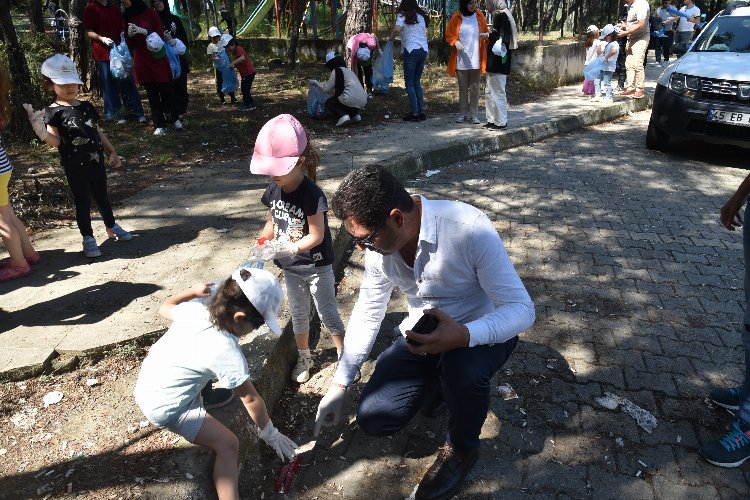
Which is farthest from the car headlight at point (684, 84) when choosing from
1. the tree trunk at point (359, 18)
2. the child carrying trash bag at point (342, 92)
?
the tree trunk at point (359, 18)

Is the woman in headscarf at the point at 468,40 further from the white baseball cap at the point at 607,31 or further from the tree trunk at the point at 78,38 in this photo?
the tree trunk at the point at 78,38

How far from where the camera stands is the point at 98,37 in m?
7.39

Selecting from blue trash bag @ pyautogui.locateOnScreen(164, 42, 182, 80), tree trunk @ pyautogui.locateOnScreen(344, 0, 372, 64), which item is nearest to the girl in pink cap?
blue trash bag @ pyautogui.locateOnScreen(164, 42, 182, 80)

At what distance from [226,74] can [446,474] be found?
307 inches

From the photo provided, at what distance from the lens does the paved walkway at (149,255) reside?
315 centimetres

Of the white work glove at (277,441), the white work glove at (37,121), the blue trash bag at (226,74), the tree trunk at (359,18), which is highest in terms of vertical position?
the tree trunk at (359,18)

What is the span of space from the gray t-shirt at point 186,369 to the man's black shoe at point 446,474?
919mm

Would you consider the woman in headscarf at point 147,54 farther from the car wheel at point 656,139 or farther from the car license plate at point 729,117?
the car license plate at point 729,117

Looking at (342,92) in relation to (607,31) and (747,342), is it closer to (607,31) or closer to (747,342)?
(607,31)

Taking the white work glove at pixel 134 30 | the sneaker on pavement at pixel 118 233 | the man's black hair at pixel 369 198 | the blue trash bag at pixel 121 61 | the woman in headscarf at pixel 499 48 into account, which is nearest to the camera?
the man's black hair at pixel 369 198

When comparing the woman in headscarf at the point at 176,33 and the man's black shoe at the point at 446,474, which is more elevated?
the woman in headscarf at the point at 176,33

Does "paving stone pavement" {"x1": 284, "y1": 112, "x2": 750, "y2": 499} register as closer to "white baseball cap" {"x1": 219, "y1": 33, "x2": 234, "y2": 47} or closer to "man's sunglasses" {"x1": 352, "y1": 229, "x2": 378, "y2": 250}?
"man's sunglasses" {"x1": 352, "y1": 229, "x2": 378, "y2": 250}

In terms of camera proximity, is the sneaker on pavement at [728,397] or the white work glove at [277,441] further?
the sneaker on pavement at [728,397]

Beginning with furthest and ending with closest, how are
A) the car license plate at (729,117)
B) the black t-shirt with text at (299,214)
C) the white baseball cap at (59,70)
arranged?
the car license plate at (729,117)
the white baseball cap at (59,70)
the black t-shirt with text at (299,214)
